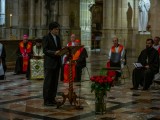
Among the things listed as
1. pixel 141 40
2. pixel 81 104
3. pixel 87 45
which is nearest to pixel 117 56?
pixel 81 104

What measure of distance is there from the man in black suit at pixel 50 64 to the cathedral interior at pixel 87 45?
31 centimetres

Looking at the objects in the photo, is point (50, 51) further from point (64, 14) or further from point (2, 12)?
point (2, 12)

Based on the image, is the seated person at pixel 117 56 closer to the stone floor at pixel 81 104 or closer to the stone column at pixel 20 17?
the stone floor at pixel 81 104

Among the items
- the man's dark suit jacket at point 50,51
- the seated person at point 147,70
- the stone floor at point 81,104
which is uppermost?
the man's dark suit jacket at point 50,51

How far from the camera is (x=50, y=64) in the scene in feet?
26.7

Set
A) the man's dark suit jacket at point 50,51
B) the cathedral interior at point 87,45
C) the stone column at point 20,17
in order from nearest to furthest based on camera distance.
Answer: the cathedral interior at point 87,45 < the man's dark suit jacket at point 50,51 < the stone column at point 20,17

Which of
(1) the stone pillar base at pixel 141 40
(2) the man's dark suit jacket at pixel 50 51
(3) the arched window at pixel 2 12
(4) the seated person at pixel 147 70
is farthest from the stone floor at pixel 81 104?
(3) the arched window at pixel 2 12

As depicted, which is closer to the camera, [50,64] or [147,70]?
[50,64]

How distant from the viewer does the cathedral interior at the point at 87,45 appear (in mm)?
7680

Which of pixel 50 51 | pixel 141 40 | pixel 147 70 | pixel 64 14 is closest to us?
pixel 50 51

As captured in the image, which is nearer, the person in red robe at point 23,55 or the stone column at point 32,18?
the person in red robe at point 23,55

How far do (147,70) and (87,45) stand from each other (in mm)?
16834

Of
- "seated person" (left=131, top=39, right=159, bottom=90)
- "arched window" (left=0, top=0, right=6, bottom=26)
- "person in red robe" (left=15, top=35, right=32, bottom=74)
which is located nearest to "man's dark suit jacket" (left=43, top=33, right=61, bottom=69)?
"seated person" (left=131, top=39, right=159, bottom=90)

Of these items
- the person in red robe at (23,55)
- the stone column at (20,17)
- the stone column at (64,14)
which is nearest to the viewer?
the person in red robe at (23,55)
